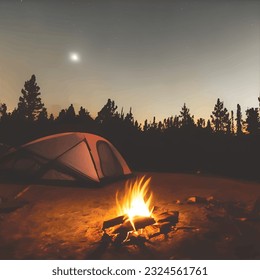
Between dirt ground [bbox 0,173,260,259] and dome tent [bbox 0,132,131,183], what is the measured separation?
1.98 feet

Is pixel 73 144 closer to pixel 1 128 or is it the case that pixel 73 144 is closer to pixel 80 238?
pixel 80 238

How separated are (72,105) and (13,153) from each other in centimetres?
3768

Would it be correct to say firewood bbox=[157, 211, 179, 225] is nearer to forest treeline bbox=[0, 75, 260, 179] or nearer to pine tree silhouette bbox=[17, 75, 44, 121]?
forest treeline bbox=[0, 75, 260, 179]

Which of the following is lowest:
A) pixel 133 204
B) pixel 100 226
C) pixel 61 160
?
pixel 100 226

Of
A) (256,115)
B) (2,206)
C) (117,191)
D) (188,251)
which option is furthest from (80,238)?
(256,115)

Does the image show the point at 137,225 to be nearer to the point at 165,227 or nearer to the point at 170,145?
the point at 165,227

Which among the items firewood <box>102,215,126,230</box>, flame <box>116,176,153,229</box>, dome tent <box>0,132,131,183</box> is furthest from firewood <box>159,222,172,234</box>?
dome tent <box>0,132,131,183</box>

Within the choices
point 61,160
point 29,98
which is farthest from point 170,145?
point 29,98

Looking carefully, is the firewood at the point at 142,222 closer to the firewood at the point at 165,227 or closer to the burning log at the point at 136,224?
the burning log at the point at 136,224

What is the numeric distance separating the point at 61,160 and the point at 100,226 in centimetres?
340

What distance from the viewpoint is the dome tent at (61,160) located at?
6945mm

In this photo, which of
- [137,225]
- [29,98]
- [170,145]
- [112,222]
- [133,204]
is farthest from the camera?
[29,98]

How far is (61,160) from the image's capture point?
7.02 meters
